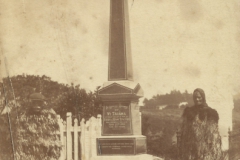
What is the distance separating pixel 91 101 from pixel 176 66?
132cm

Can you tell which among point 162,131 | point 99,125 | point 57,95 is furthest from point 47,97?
point 162,131

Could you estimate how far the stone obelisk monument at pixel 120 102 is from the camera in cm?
635

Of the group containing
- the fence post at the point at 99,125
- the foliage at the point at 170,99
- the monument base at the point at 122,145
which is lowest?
the monument base at the point at 122,145

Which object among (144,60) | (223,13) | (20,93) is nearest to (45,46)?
(20,93)

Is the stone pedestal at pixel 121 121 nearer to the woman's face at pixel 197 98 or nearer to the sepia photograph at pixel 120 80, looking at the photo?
the sepia photograph at pixel 120 80

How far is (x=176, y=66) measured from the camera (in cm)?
632

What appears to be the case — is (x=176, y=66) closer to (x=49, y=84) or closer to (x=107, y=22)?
(x=107, y=22)

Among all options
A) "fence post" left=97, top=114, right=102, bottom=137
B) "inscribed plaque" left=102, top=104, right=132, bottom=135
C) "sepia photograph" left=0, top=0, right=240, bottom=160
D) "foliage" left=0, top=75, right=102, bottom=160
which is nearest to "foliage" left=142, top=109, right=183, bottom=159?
"sepia photograph" left=0, top=0, right=240, bottom=160

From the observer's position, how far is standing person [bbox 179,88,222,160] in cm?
627

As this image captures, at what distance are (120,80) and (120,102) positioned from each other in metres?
0.32

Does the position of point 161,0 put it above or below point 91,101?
above

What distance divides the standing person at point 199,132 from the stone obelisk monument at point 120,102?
568 mm

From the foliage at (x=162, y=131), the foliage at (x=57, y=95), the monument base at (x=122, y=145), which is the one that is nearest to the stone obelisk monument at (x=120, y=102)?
the monument base at (x=122, y=145)

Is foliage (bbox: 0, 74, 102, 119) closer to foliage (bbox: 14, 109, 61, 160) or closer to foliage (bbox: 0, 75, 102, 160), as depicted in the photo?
foliage (bbox: 0, 75, 102, 160)
